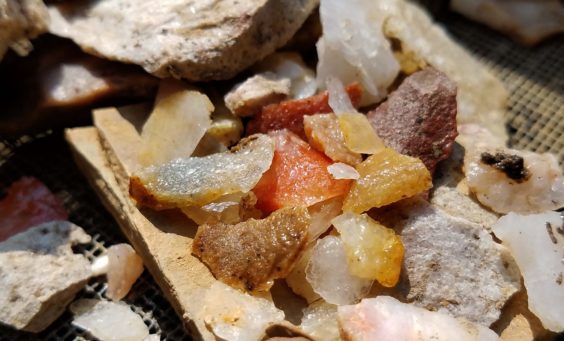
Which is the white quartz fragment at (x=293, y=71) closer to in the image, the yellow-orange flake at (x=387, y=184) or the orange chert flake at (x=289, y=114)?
the orange chert flake at (x=289, y=114)

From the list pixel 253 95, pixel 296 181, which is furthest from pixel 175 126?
pixel 296 181

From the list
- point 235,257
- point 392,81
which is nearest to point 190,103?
point 235,257

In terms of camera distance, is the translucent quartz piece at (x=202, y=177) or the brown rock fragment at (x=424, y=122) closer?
the translucent quartz piece at (x=202, y=177)

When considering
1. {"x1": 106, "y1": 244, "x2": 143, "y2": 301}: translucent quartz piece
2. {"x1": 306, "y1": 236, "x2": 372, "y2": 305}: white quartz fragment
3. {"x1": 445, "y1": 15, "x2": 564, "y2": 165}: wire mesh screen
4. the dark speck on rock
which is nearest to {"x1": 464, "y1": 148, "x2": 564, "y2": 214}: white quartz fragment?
the dark speck on rock

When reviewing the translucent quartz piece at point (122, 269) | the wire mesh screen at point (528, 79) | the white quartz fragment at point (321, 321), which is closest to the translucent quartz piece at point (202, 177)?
the translucent quartz piece at point (122, 269)

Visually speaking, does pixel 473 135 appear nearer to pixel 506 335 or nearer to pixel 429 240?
pixel 429 240

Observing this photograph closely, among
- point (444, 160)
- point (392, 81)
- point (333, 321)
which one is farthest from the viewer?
point (392, 81)
